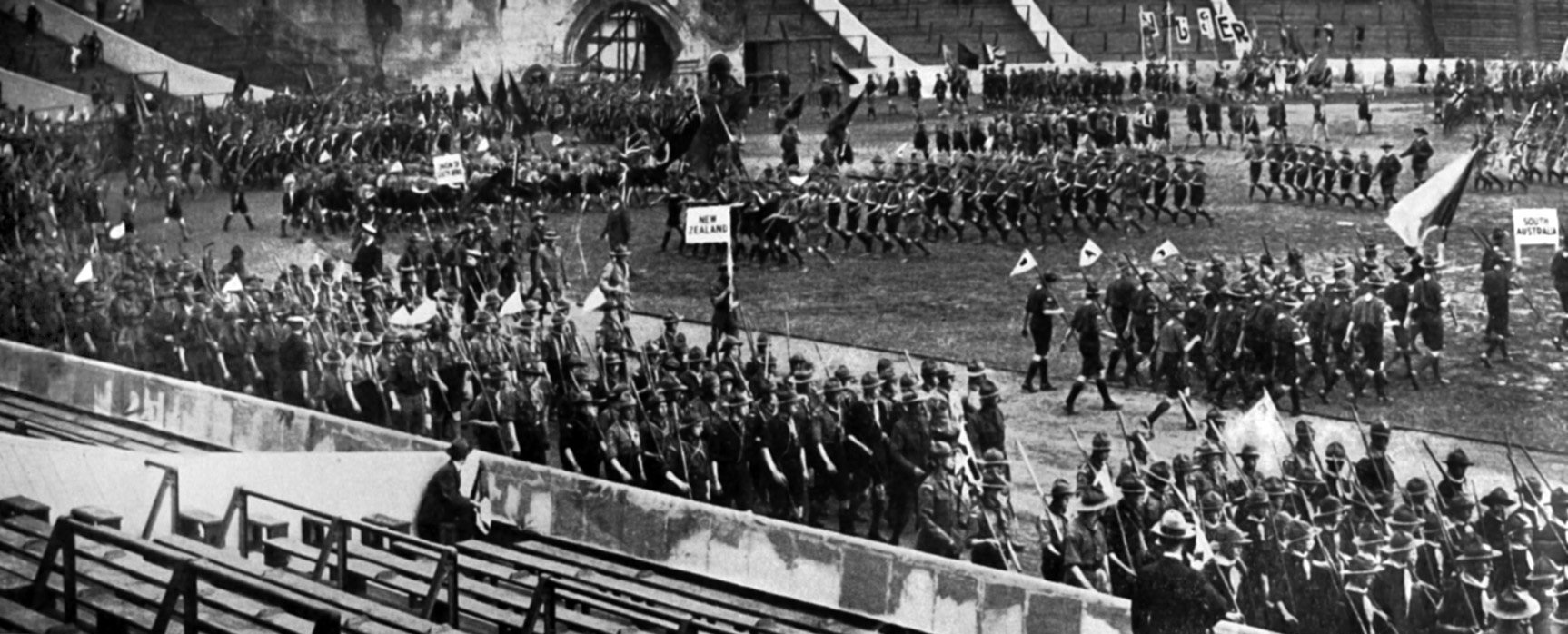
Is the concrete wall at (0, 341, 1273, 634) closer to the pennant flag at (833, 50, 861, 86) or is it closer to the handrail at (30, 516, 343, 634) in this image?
the handrail at (30, 516, 343, 634)

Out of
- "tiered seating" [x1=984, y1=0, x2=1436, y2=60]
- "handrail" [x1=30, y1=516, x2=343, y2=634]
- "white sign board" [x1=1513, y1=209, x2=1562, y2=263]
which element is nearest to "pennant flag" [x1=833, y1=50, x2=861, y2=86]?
"tiered seating" [x1=984, y1=0, x2=1436, y2=60]

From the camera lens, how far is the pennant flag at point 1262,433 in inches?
471

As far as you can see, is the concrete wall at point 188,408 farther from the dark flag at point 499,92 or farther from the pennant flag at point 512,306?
the dark flag at point 499,92

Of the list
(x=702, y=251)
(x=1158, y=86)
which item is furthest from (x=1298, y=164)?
(x=702, y=251)

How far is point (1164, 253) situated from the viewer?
1349cm

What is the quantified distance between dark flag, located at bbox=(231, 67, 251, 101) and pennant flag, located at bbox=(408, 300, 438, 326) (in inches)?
111

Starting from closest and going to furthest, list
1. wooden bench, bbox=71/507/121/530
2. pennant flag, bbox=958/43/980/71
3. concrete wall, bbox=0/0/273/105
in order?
wooden bench, bbox=71/507/121/530 < pennant flag, bbox=958/43/980/71 < concrete wall, bbox=0/0/273/105

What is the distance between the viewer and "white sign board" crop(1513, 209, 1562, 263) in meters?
12.2

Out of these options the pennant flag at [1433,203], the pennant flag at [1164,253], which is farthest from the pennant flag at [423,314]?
the pennant flag at [1433,203]

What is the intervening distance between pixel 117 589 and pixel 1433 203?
8.99 m

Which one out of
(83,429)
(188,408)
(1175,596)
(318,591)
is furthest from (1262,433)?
(83,429)

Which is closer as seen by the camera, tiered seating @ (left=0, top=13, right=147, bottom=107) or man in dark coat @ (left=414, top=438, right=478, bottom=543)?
man in dark coat @ (left=414, top=438, right=478, bottom=543)

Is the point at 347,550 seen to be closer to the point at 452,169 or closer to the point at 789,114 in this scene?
the point at 789,114

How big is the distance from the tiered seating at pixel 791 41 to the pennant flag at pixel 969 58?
67 centimetres
